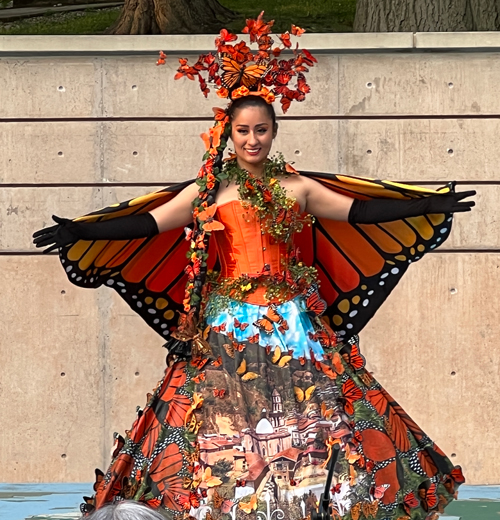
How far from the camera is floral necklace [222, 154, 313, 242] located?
502 centimetres

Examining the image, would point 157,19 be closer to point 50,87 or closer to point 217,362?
point 50,87

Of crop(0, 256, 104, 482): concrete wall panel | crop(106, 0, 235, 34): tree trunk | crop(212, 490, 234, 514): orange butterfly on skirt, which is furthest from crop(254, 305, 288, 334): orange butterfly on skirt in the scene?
crop(106, 0, 235, 34): tree trunk

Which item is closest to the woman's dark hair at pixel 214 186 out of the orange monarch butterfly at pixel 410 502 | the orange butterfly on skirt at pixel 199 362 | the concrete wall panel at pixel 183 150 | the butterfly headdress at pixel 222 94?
the butterfly headdress at pixel 222 94

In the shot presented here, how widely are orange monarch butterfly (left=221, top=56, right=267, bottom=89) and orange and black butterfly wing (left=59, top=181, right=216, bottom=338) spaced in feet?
1.44

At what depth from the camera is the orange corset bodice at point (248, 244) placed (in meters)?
5.04

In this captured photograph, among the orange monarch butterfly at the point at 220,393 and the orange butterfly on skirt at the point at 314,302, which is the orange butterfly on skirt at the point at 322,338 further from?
the orange monarch butterfly at the point at 220,393

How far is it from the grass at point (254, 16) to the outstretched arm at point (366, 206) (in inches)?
187

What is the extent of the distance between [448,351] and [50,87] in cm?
274

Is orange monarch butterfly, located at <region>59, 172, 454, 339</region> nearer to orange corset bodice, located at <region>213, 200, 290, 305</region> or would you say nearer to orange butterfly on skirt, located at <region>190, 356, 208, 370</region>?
orange corset bodice, located at <region>213, 200, 290, 305</region>

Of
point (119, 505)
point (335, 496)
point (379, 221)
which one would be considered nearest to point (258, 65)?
point (379, 221)

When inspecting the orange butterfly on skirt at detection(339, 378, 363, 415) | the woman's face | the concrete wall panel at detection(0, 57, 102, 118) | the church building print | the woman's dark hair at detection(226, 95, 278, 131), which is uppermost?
the concrete wall panel at detection(0, 57, 102, 118)

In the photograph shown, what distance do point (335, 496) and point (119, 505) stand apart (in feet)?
6.75

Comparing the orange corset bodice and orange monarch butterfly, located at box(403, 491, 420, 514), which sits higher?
the orange corset bodice

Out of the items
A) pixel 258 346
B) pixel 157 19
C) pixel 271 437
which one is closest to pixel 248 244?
pixel 258 346
